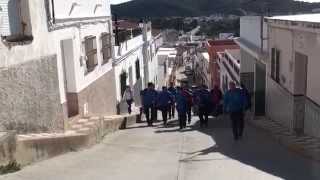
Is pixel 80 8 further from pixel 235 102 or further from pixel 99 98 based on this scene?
pixel 235 102

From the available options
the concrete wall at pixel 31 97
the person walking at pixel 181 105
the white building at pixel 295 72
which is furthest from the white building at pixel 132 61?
the concrete wall at pixel 31 97

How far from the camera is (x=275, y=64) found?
15.5 m

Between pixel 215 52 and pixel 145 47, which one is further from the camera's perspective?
pixel 215 52

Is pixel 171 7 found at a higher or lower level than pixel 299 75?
higher

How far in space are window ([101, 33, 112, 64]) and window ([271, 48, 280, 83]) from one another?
6163 mm

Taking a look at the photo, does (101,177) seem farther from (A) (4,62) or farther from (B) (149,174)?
(A) (4,62)

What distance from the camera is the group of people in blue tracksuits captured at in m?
12.5

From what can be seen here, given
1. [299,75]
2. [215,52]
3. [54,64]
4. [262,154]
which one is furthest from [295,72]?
[215,52]

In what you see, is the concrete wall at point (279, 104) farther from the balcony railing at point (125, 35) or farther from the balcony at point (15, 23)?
the balcony railing at point (125, 35)

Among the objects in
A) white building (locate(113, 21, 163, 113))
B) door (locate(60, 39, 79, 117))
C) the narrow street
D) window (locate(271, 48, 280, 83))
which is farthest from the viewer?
white building (locate(113, 21, 163, 113))

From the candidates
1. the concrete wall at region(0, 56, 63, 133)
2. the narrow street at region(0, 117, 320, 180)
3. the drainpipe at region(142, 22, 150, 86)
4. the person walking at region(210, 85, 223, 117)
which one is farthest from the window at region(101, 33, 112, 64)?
the drainpipe at region(142, 22, 150, 86)

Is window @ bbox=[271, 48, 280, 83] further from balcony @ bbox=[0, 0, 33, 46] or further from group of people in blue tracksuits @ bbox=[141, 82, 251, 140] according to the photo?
balcony @ bbox=[0, 0, 33, 46]

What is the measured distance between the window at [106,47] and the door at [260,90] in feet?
18.6

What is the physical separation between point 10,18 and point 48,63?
1723 millimetres
